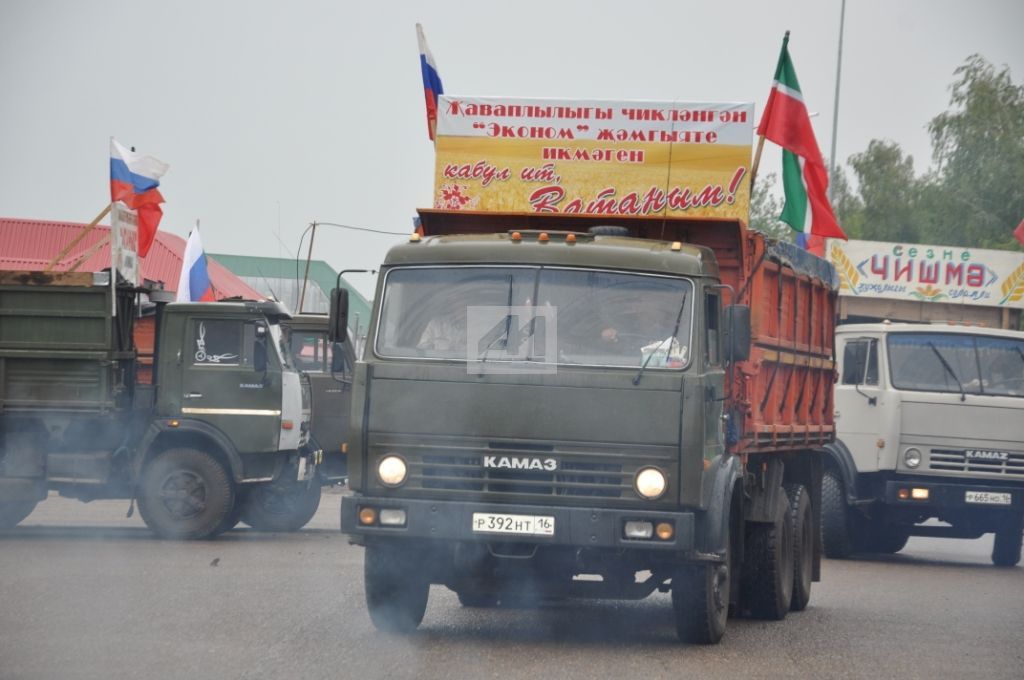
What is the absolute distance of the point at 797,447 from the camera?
13.3 meters

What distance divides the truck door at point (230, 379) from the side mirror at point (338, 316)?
748 centimetres

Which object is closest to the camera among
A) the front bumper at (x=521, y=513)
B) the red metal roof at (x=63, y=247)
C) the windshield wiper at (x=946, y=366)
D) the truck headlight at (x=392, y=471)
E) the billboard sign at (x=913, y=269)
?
the front bumper at (x=521, y=513)

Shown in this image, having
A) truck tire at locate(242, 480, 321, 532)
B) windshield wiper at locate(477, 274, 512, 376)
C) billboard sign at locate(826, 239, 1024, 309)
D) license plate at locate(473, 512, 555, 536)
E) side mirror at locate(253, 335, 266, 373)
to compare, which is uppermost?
billboard sign at locate(826, 239, 1024, 309)

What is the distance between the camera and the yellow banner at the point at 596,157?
38.5ft

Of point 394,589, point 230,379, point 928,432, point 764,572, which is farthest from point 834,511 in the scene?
point 394,589

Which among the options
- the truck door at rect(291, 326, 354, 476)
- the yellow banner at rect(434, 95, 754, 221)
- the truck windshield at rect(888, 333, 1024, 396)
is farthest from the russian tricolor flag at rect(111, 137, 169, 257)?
the yellow banner at rect(434, 95, 754, 221)

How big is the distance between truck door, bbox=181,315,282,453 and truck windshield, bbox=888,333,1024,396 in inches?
268

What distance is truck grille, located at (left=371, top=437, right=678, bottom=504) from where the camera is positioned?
9.65 metres

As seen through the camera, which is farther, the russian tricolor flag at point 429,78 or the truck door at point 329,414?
the truck door at point 329,414

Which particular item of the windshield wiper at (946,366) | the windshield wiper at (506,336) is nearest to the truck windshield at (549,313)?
the windshield wiper at (506,336)

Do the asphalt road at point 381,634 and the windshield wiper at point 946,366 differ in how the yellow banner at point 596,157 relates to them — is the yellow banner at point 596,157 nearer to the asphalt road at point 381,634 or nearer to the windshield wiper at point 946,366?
the asphalt road at point 381,634

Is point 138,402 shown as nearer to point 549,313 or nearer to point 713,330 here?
point 549,313

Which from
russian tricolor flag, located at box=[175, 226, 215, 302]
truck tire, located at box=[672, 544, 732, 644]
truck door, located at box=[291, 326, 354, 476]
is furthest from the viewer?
russian tricolor flag, located at box=[175, 226, 215, 302]

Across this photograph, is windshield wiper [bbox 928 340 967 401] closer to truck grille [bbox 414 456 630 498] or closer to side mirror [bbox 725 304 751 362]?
side mirror [bbox 725 304 751 362]
